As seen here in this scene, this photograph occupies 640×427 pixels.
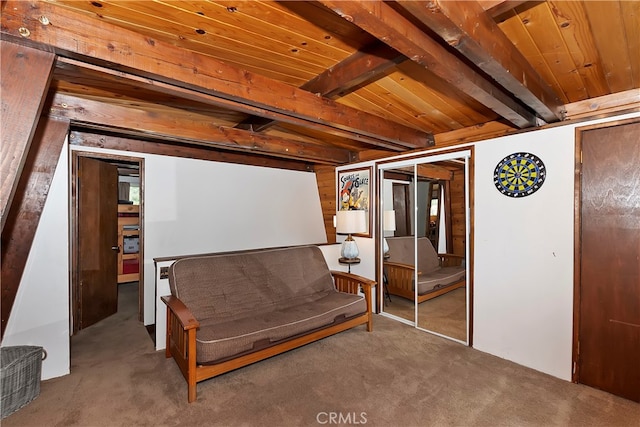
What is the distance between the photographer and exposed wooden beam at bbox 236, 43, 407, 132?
1561 millimetres

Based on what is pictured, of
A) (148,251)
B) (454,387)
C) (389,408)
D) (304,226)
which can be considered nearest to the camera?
(389,408)

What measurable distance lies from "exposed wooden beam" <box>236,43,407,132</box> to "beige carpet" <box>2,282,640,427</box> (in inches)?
87.0

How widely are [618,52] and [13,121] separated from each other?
119 inches

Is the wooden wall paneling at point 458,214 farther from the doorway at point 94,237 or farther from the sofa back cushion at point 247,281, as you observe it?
the doorway at point 94,237

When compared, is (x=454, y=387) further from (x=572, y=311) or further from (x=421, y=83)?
(x=421, y=83)

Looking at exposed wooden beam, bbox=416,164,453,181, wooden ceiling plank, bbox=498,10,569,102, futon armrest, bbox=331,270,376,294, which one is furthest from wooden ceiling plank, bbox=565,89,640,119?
futon armrest, bbox=331,270,376,294

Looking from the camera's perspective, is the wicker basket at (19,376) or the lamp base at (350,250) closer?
the wicker basket at (19,376)

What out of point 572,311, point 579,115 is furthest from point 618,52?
point 572,311

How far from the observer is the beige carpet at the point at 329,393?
1.88 m

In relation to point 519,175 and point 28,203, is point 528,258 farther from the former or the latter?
point 28,203

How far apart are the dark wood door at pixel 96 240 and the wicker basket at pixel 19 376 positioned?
140cm

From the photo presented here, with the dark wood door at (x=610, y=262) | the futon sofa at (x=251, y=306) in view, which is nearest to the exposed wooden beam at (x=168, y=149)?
the futon sofa at (x=251, y=306)

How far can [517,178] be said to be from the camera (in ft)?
8.39

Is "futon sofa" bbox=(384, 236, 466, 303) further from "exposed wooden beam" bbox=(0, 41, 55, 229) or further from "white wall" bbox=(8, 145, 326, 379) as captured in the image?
"exposed wooden beam" bbox=(0, 41, 55, 229)
